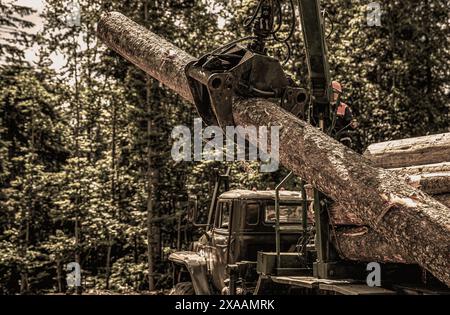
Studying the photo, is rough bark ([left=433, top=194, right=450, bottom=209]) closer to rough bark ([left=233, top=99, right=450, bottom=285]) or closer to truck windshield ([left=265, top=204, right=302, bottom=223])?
rough bark ([left=233, top=99, right=450, bottom=285])

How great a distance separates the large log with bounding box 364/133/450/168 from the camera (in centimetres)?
614

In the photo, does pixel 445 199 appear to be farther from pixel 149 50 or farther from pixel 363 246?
pixel 149 50

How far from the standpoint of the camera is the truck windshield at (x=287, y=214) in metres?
9.30

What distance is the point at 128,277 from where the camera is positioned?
63.4ft

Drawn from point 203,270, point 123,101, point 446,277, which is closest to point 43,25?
point 123,101

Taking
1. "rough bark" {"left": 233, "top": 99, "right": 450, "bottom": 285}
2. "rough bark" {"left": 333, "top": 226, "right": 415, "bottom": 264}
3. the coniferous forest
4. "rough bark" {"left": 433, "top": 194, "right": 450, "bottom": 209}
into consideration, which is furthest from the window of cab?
the coniferous forest

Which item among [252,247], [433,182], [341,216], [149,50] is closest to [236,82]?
[149,50]

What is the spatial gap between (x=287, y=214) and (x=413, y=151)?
320cm

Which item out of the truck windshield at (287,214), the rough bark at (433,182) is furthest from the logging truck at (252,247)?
the rough bark at (433,182)

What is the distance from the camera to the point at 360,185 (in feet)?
13.7

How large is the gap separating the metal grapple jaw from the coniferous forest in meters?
10.8

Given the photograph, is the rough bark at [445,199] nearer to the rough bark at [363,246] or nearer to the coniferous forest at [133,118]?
the rough bark at [363,246]
